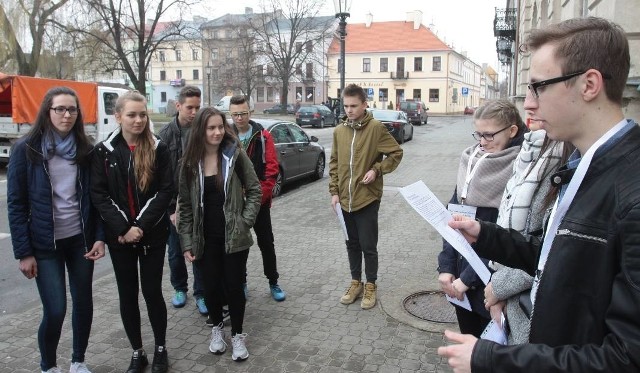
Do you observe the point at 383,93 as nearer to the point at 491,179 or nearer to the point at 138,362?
the point at 138,362

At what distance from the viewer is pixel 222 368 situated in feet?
11.5

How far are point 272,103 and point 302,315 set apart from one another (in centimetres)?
7202

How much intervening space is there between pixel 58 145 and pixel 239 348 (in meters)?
1.86

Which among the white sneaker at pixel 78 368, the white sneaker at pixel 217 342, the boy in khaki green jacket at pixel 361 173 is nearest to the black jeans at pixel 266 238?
the boy in khaki green jacket at pixel 361 173

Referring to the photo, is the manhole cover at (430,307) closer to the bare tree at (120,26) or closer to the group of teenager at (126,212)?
the group of teenager at (126,212)

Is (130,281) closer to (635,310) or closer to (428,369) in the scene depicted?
(428,369)

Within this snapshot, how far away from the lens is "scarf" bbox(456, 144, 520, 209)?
258 cm

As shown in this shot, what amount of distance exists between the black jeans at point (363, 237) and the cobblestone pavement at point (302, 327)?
0.36 metres

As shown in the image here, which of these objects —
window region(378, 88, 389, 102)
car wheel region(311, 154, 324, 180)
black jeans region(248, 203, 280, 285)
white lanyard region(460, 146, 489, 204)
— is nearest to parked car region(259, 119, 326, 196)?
car wheel region(311, 154, 324, 180)

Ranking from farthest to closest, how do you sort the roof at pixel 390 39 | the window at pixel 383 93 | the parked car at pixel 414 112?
the window at pixel 383 93
the roof at pixel 390 39
the parked car at pixel 414 112

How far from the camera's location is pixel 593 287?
123 centimetres

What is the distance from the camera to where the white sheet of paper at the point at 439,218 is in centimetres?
202

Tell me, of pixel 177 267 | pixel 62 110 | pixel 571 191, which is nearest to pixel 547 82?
pixel 571 191

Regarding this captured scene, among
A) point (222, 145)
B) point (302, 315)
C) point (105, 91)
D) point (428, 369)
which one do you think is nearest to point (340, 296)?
point (302, 315)
